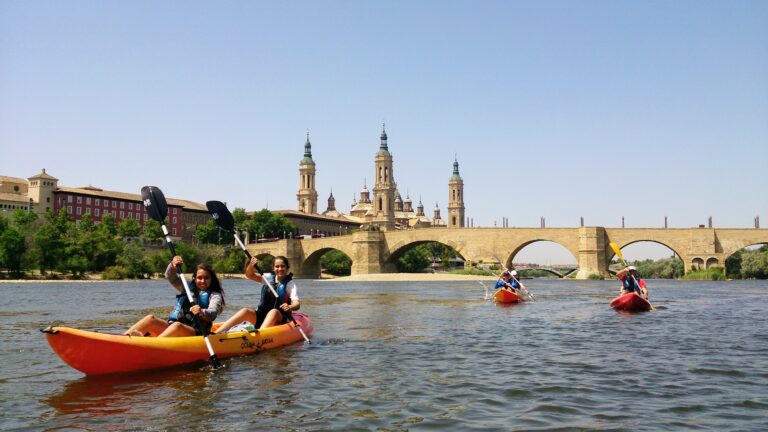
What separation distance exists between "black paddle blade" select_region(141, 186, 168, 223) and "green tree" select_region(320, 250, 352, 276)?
3518 inches

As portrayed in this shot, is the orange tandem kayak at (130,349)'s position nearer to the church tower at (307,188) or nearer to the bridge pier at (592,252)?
the bridge pier at (592,252)

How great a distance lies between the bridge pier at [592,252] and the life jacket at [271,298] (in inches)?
2338

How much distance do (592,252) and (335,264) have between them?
44965mm

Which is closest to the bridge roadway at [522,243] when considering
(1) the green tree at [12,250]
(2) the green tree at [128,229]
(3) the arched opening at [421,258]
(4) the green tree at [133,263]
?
(3) the arched opening at [421,258]

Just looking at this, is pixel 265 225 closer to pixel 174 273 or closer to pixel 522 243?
pixel 522 243

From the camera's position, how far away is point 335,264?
101 meters

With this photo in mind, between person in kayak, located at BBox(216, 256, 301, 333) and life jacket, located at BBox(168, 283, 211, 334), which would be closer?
life jacket, located at BBox(168, 283, 211, 334)

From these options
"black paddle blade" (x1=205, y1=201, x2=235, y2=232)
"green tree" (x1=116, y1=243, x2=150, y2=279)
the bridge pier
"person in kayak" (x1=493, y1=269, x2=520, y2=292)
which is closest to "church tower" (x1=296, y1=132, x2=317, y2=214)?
"green tree" (x1=116, y1=243, x2=150, y2=279)

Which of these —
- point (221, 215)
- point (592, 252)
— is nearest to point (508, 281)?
point (221, 215)

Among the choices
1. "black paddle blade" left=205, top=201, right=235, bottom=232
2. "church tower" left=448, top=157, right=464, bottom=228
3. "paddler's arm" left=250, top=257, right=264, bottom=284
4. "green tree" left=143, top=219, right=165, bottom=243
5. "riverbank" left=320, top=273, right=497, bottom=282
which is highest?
"church tower" left=448, top=157, right=464, bottom=228

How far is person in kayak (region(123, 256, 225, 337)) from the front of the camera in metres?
9.55

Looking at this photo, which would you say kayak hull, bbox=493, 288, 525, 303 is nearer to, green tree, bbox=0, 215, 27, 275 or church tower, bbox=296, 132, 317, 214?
green tree, bbox=0, 215, 27, 275

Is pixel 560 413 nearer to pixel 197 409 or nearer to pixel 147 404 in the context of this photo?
pixel 197 409

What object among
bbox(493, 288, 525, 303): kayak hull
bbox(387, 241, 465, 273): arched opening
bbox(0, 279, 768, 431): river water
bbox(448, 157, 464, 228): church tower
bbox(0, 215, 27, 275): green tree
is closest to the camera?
bbox(0, 279, 768, 431): river water
